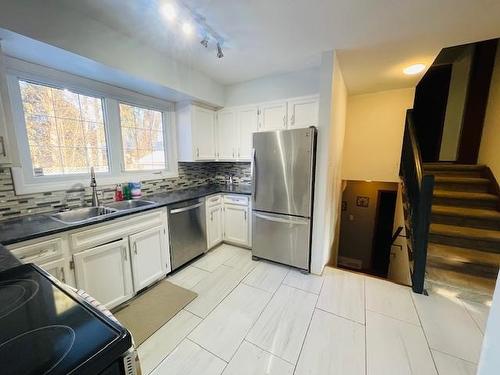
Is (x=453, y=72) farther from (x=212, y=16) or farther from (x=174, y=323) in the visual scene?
(x=174, y=323)

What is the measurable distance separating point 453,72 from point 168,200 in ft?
17.7

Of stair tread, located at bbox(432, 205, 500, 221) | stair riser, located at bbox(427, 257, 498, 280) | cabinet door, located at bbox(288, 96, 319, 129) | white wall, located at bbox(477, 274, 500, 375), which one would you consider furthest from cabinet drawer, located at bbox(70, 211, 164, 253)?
stair tread, located at bbox(432, 205, 500, 221)

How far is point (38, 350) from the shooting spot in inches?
21.0

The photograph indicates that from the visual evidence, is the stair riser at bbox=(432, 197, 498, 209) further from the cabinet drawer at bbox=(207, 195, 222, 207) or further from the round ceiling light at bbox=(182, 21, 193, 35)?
the round ceiling light at bbox=(182, 21, 193, 35)

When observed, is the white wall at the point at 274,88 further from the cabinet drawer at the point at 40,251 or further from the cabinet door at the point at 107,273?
the cabinet drawer at the point at 40,251

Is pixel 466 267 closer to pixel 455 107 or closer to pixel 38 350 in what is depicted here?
pixel 455 107

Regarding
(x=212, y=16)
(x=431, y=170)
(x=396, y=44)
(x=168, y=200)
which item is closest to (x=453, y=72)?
(x=431, y=170)

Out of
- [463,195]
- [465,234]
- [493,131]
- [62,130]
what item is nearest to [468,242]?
[465,234]

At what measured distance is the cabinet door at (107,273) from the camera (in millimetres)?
1626

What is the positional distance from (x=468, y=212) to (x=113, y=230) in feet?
13.2

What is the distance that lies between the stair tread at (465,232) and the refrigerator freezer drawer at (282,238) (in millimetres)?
1638

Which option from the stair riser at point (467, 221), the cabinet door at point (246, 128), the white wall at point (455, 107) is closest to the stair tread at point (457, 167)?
the white wall at point (455, 107)

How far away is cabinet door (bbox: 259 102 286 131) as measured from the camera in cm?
285

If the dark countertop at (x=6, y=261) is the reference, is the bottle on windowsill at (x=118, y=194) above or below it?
above
